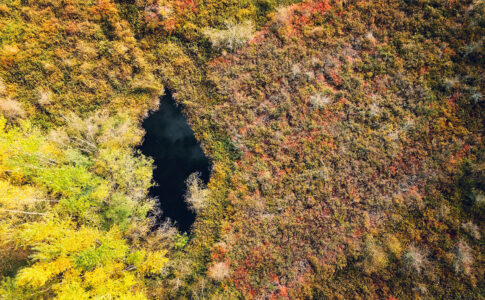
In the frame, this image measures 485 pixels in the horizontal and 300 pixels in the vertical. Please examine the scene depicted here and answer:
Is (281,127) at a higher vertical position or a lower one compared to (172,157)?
higher

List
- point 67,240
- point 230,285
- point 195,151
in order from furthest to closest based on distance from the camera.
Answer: point 195,151, point 230,285, point 67,240

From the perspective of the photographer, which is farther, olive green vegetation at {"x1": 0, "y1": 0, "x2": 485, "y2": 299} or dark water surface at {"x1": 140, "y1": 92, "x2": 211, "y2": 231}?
dark water surface at {"x1": 140, "y1": 92, "x2": 211, "y2": 231}

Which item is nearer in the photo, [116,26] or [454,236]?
[454,236]

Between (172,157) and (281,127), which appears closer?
(281,127)

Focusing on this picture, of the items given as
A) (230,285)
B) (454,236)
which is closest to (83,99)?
(230,285)

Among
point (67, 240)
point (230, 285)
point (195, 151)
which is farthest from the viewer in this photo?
point (195, 151)

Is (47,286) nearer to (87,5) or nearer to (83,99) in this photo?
(83,99)
